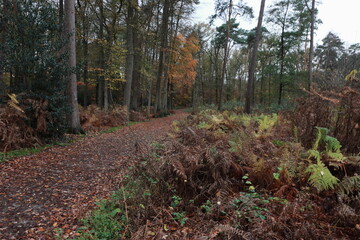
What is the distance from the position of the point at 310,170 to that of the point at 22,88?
7.58 metres

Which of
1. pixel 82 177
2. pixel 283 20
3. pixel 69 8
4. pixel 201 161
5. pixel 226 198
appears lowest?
pixel 82 177

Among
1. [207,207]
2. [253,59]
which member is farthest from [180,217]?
[253,59]

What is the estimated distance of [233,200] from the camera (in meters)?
2.65

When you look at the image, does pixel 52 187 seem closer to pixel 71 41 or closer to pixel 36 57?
pixel 36 57

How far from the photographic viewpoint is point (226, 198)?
2.79 metres

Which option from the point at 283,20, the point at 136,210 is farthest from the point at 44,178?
the point at 283,20

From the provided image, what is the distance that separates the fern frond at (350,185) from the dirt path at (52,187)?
3362 millimetres

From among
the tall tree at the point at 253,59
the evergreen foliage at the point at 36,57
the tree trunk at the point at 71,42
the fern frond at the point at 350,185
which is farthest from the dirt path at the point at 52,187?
the tall tree at the point at 253,59

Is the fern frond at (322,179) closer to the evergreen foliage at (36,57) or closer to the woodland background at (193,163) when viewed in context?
the woodland background at (193,163)

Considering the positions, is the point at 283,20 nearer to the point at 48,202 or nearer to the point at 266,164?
the point at 266,164

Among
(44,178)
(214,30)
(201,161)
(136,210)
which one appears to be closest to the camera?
(136,210)

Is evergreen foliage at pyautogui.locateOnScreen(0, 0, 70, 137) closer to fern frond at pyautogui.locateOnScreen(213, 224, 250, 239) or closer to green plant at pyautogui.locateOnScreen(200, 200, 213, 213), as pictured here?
green plant at pyautogui.locateOnScreen(200, 200, 213, 213)

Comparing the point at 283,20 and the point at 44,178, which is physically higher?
the point at 283,20

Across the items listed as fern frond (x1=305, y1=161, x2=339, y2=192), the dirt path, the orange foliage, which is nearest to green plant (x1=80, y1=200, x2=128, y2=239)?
the dirt path
